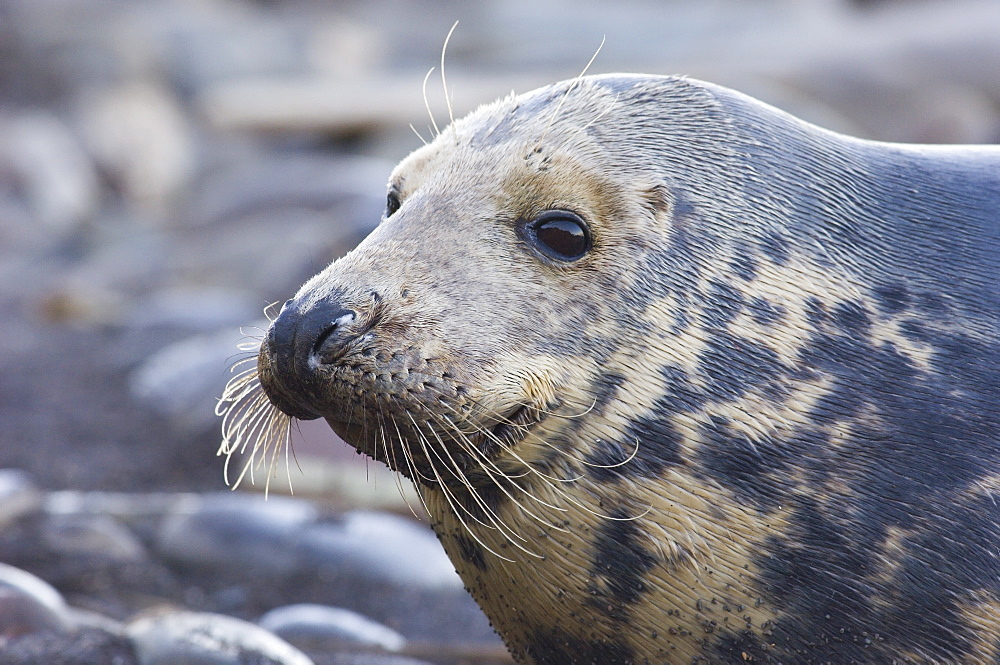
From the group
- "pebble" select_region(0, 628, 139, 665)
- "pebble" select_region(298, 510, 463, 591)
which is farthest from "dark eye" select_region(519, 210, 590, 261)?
"pebble" select_region(298, 510, 463, 591)

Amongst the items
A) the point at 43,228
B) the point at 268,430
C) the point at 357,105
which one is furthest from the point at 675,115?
the point at 43,228

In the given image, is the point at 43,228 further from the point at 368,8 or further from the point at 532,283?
the point at 368,8

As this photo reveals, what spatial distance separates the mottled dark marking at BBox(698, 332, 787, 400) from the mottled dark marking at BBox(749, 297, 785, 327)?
62 mm

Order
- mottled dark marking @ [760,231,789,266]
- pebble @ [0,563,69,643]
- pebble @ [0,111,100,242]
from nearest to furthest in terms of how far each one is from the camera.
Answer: mottled dark marking @ [760,231,789,266] < pebble @ [0,563,69,643] < pebble @ [0,111,100,242]

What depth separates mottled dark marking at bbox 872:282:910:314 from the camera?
9.52 feet

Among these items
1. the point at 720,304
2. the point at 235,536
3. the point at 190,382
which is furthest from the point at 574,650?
the point at 190,382

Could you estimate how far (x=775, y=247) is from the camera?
2916 millimetres

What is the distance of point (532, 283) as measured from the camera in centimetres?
284

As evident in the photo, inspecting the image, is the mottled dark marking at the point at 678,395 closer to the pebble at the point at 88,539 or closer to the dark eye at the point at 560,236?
the dark eye at the point at 560,236

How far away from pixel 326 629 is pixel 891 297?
2.69 meters

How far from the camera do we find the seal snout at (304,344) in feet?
8.84

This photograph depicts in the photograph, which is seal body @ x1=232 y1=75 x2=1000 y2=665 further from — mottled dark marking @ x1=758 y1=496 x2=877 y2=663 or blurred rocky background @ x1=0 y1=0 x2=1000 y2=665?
blurred rocky background @ x1=0 y1=0 x2=1000 y2=665

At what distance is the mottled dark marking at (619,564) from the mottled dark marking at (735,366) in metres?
0.37

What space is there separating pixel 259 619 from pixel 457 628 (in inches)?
33.7
